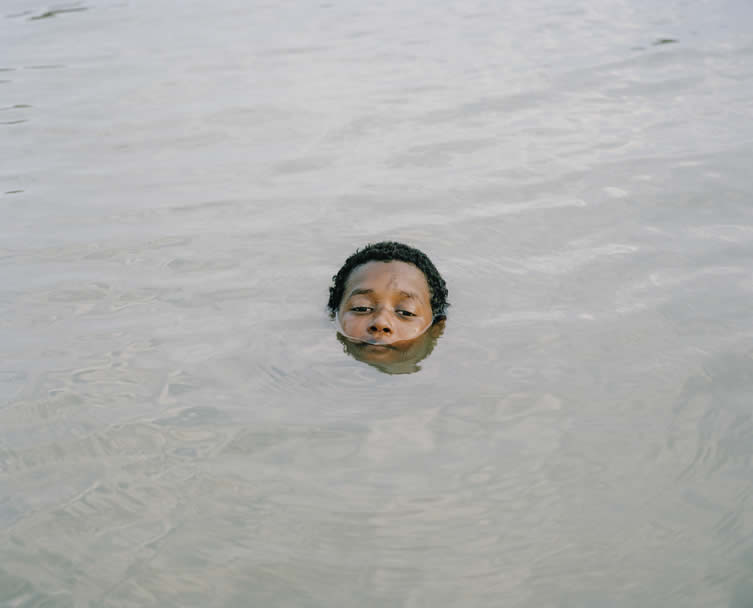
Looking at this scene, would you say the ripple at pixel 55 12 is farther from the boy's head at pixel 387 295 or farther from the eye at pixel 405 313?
the eye at pixel 405 313

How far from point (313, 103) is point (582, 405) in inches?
250

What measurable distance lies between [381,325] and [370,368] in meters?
0.31

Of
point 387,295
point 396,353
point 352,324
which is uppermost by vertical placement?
point 387,295

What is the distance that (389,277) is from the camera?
563cm

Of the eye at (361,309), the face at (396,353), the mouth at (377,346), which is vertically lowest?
the face at (396,353)

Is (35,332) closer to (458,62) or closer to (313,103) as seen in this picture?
(313,103)

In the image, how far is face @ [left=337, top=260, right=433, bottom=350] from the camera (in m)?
5.37

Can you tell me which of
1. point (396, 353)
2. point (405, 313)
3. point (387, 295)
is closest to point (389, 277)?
point (387, 295)

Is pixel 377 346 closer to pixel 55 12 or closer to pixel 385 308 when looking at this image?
pixel 385 308

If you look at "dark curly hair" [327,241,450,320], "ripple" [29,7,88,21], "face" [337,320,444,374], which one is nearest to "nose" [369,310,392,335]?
"face" [337,320,444,374]

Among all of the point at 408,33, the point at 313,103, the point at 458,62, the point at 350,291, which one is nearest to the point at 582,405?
the point at 350,291

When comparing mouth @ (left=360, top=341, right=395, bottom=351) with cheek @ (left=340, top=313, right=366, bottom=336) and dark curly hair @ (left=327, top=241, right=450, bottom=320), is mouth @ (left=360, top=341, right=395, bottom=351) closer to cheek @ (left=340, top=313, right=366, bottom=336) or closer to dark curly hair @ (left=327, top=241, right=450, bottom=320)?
cheek @ (left=340, top=313, right=366, bottom=336)

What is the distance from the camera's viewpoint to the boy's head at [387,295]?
541cm

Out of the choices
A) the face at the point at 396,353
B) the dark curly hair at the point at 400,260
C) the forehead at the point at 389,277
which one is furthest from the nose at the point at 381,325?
the dark curly hair at the point at 400,260
